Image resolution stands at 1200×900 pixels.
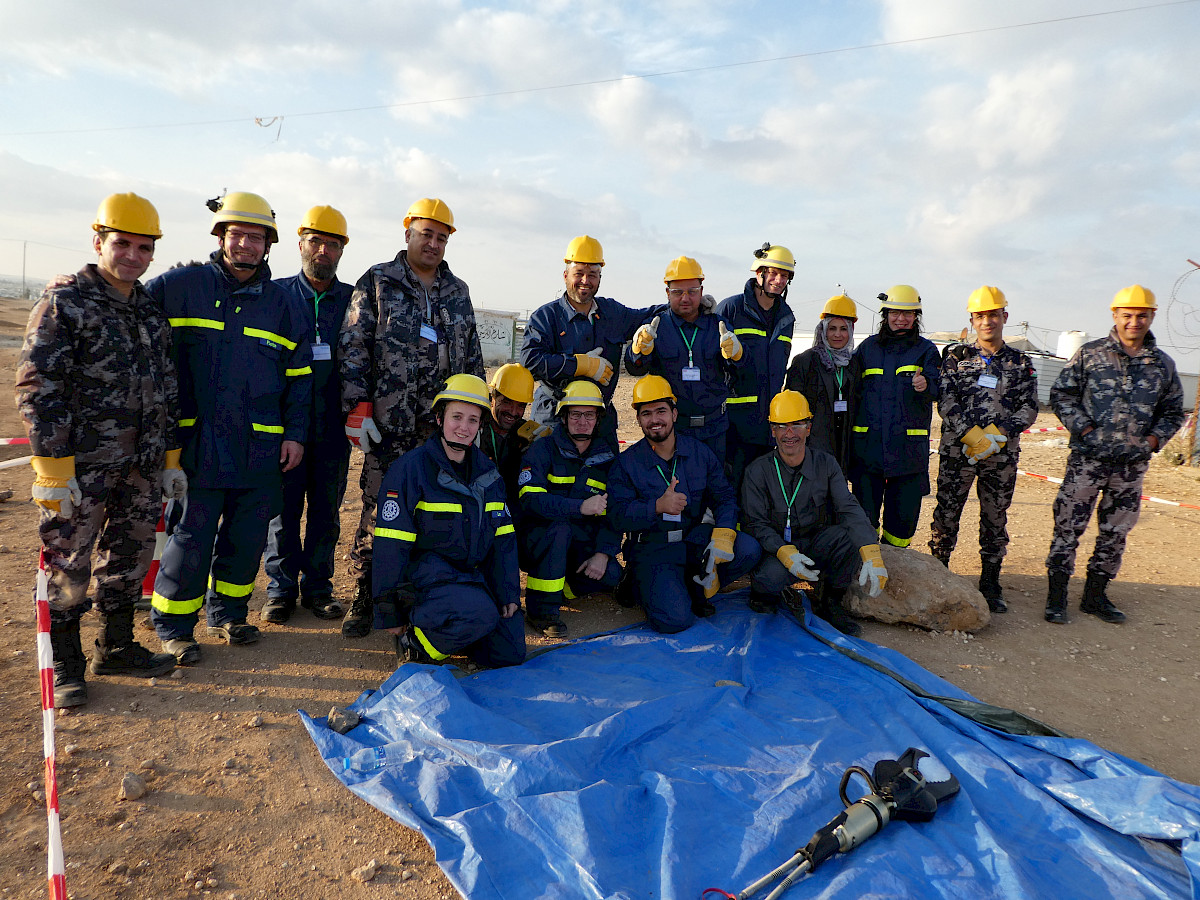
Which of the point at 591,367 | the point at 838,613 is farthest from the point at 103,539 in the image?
the point at 838,613

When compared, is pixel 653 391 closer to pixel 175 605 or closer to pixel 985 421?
pixel 985 421

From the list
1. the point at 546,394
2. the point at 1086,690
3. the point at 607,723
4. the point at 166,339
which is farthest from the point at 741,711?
the point at 166,339

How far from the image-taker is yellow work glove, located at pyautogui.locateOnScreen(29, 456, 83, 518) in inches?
135

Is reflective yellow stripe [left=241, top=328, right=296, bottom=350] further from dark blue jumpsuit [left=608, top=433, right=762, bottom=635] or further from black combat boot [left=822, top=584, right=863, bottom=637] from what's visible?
black combat boot [left=822, top=584, right=863, bottom=637]

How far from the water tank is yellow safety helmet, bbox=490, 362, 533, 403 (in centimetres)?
2999

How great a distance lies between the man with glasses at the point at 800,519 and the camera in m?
5.12

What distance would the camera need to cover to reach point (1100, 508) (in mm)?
5656

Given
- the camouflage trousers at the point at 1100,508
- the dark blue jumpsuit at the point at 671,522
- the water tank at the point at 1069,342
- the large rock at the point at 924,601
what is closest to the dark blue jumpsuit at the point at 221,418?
the dark blue jumpsuit at the point at 671,522

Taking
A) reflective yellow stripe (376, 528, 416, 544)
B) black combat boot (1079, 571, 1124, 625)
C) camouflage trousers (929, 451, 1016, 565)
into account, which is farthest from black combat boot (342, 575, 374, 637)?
black combat boot (1079, 571, 1124, 625)

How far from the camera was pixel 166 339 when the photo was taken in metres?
3.90

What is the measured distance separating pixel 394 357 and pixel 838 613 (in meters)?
3.56

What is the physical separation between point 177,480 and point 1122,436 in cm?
638

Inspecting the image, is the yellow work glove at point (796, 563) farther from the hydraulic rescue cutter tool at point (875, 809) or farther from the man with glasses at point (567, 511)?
the hydraulic rescue cutter tool at point (875, 809)

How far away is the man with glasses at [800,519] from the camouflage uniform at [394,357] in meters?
2.36
